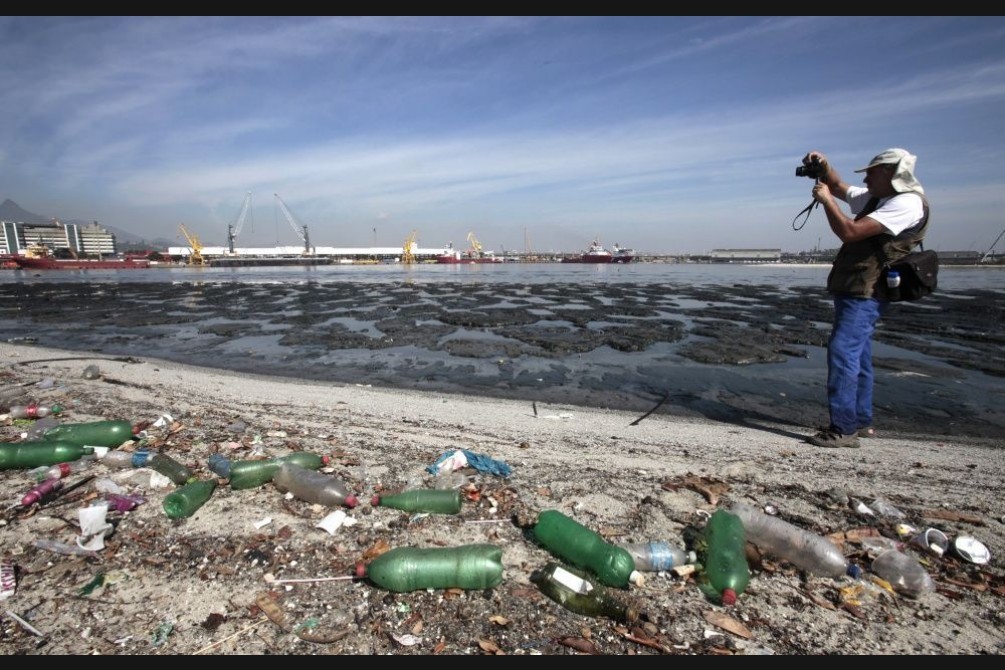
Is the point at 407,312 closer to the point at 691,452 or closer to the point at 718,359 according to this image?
the point at 718,359

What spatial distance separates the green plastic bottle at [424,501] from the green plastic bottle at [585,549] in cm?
62

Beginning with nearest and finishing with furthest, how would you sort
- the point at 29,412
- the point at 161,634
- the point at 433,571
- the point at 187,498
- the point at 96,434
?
the point at 161,634, the point at 433,571, the point at 187,498, the point at 96,434, the point at 29,412

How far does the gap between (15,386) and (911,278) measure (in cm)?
1119

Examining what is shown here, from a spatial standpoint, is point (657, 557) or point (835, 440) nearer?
point (657, 557)

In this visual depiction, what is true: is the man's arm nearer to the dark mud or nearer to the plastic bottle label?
the dark mud

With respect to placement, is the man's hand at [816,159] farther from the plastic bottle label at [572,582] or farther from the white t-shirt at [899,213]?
the plastic bottle label at [572,582]

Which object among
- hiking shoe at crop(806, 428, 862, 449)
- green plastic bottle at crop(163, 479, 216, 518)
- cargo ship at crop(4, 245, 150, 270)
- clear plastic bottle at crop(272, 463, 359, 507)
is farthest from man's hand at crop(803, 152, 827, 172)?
cargo ship at crop(4, 245, 150, 270)

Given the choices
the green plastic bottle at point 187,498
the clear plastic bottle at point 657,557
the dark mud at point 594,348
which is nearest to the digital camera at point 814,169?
the dark mud at point 594,348

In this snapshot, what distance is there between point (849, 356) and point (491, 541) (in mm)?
4153

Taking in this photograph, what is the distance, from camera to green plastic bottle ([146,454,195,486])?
3.59m

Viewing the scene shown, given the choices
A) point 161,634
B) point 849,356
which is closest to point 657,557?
point 161,634

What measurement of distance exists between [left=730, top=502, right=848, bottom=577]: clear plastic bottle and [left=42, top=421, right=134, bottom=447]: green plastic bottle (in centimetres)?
549

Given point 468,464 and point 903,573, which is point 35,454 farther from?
point 903,573

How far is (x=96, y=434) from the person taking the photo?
4.47 m
